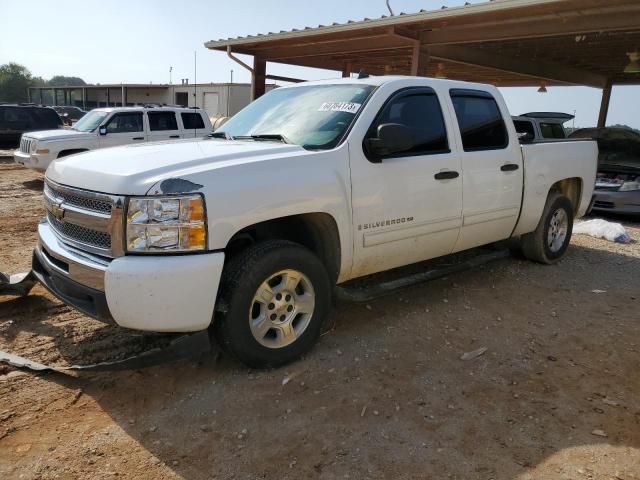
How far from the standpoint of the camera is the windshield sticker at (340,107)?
3.85 meters

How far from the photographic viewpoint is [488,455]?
2.69m

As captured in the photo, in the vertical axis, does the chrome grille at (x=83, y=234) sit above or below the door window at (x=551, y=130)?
below

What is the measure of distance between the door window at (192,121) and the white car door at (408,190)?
945 centimetres

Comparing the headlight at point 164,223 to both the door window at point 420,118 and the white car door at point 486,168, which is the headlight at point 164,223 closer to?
the door window at point 420,118

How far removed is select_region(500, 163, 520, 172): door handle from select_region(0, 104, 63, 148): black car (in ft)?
52.5

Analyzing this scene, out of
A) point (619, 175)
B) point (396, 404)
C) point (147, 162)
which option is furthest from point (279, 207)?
point (619, 175)

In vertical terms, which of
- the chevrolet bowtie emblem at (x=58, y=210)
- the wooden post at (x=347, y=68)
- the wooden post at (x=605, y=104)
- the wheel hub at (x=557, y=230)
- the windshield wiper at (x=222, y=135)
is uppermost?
the wooden post at (x=347, y=68)

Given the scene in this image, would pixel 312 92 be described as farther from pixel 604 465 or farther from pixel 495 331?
pixel 604 465

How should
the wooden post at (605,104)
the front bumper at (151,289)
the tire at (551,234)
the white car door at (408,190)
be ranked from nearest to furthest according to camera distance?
the front bumper at (151,289), the white car door at (408,190), the tire at (551,234), the wooden post at (605,104)

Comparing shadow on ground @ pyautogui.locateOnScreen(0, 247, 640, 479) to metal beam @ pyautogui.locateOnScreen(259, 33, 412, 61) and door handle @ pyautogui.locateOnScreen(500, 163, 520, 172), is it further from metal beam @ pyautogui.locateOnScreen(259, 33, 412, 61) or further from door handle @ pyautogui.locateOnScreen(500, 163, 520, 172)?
metal beam @ pyautogui.locateOnScreen(259, 33, 412, 61)

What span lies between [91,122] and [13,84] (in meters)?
71.9

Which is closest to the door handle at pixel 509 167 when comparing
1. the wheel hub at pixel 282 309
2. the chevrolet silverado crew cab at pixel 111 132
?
the wheel hub at pixel 282 309

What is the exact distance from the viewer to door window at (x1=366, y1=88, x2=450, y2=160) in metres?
4.06

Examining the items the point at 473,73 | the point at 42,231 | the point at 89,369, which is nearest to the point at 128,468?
the point at 89,369
